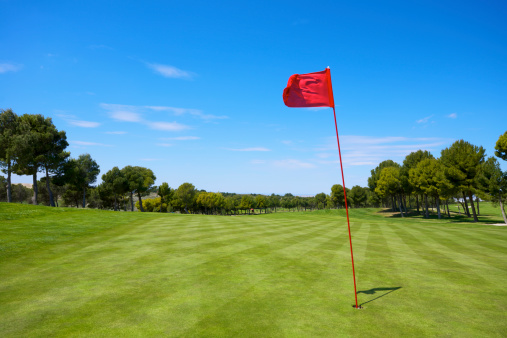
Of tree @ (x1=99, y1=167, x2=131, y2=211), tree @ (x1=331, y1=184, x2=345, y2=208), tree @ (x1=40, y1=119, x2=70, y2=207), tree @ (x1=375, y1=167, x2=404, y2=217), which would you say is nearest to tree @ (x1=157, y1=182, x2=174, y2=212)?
tree @ (x1=99, y1=167, x2=131, y2=211)

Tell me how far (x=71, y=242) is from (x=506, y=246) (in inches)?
1127

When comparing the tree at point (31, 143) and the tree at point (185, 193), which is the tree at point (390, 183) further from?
the tree at point (31, 143)

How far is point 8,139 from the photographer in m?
43.7

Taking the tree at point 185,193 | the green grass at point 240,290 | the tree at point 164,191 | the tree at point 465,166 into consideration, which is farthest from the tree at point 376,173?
the green grass at point 240,290

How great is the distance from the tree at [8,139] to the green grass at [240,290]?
38.5 m

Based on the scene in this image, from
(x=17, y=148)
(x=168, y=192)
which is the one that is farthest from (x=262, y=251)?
(x=168, y=192)

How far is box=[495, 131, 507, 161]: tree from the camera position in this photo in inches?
1485

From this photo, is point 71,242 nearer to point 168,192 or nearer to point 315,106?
point 315,106

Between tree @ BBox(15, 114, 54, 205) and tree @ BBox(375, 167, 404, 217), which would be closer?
tree @ BBox(15, 114, 54, 205)

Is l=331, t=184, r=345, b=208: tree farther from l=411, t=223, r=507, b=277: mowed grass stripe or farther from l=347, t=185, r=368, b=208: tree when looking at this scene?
l=411, t=223, r=507, b=277: mowed grass stripe

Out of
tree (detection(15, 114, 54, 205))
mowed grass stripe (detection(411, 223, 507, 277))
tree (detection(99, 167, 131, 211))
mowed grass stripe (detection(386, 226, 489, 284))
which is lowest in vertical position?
mowed grass stripe (detection(411, 223, 507, 277))

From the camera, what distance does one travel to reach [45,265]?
35.7 feet

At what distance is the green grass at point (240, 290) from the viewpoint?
20.2 feet

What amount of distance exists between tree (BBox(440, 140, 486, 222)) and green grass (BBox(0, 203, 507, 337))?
119ft
